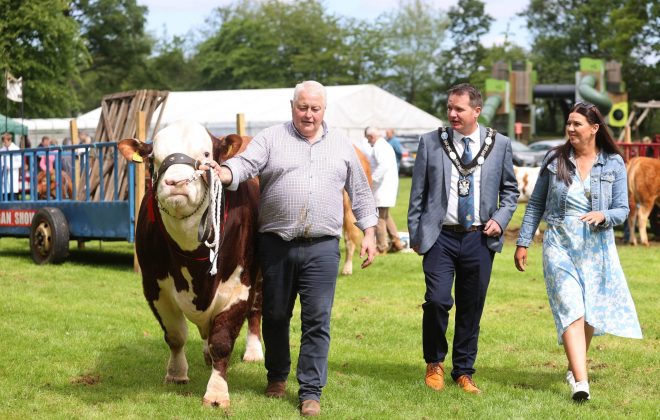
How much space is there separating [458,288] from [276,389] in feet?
4.72

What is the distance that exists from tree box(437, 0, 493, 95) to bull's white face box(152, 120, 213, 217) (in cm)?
7555

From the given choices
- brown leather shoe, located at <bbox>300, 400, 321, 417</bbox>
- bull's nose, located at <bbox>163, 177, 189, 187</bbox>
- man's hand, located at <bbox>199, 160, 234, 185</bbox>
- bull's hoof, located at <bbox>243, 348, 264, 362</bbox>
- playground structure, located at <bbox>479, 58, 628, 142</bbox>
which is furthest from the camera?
playground structure, located at <bbox>479, 58, 628, 142</bbox>

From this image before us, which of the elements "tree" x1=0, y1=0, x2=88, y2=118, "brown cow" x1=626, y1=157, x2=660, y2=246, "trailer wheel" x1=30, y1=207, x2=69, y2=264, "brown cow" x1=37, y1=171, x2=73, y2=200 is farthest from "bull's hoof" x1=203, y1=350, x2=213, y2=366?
"tree" x1=0, y1=0, x2=88, y2=118

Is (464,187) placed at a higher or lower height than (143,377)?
higher

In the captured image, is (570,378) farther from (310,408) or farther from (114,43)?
(114,43)

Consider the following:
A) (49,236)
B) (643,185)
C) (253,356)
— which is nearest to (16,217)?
(49,236)

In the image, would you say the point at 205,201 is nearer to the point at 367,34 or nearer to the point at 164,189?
the point at 164,189

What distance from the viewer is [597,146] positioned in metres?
6.83

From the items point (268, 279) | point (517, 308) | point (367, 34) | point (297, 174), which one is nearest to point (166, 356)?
point (268, 279)

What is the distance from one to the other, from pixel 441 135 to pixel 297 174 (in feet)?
3.99

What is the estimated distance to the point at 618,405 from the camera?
6.51m

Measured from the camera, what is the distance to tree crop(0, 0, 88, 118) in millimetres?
33219

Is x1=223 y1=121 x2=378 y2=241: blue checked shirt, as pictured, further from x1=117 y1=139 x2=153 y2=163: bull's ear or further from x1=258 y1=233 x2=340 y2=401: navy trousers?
x1=117 y1=139 x2=153 y2=163: bull's ear

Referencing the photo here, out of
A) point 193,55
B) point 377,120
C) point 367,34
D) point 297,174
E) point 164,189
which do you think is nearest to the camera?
point 164,189
